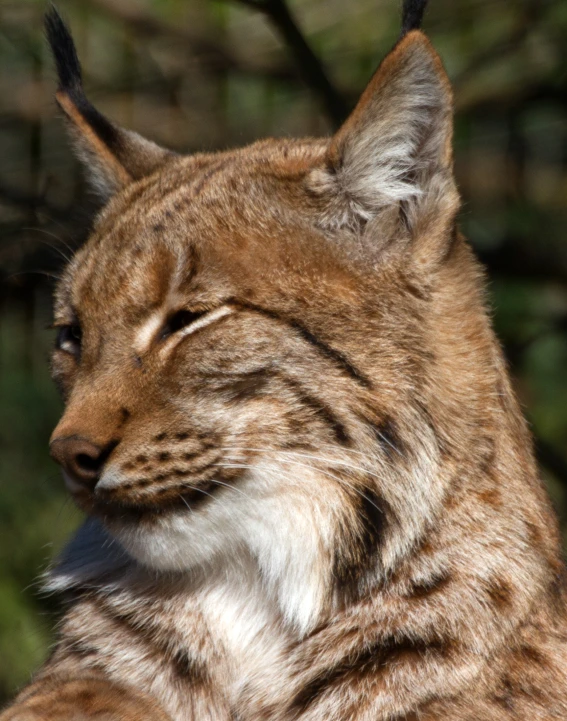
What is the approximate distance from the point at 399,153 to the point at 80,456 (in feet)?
3.77

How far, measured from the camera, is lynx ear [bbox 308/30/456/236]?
10.5 feet

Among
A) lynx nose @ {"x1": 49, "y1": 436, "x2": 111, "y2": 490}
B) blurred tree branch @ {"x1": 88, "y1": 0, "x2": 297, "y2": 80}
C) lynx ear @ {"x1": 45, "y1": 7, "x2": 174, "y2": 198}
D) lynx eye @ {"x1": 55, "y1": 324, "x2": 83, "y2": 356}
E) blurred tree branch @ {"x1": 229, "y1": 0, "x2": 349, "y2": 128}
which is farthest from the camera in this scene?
blurred tree branch @ {"x1": 88, "y1": 0, "x2": 297, "y2": 80}

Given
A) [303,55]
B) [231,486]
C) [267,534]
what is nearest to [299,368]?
[231,486]

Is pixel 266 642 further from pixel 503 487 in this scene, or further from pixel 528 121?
pixel 528 121

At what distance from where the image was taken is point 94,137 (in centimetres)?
407

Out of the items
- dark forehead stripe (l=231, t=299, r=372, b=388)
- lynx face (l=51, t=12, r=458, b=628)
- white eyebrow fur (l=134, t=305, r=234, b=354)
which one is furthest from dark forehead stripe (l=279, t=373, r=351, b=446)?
white eyebrow fur (l=134, t=305, r=234, b=354)

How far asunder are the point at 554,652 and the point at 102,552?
1307 millimetres

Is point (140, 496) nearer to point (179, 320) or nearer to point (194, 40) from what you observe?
point (179, 320)

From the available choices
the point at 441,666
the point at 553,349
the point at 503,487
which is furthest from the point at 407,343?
the point at 553,349

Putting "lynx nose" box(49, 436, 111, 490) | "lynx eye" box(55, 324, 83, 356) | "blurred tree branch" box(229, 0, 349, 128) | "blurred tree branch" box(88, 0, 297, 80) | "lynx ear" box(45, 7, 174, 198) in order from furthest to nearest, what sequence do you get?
"blurred tree branch" box(88, 0, 297, 80) → "blurred tree branch" box(229, 0, 349, 128) → "lynx ear" box(45, 7, 174, 198) → "lynx eye" box(55, 324, 83, 356) → "lynx nose" box(49, 436, 111, 490)

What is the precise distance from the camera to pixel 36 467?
6.28m

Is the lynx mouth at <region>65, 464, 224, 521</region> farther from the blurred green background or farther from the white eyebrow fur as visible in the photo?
the blurred green background

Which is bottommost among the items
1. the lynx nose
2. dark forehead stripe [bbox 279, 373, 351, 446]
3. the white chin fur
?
the white chin fur

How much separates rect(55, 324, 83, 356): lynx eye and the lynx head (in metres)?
0.16
